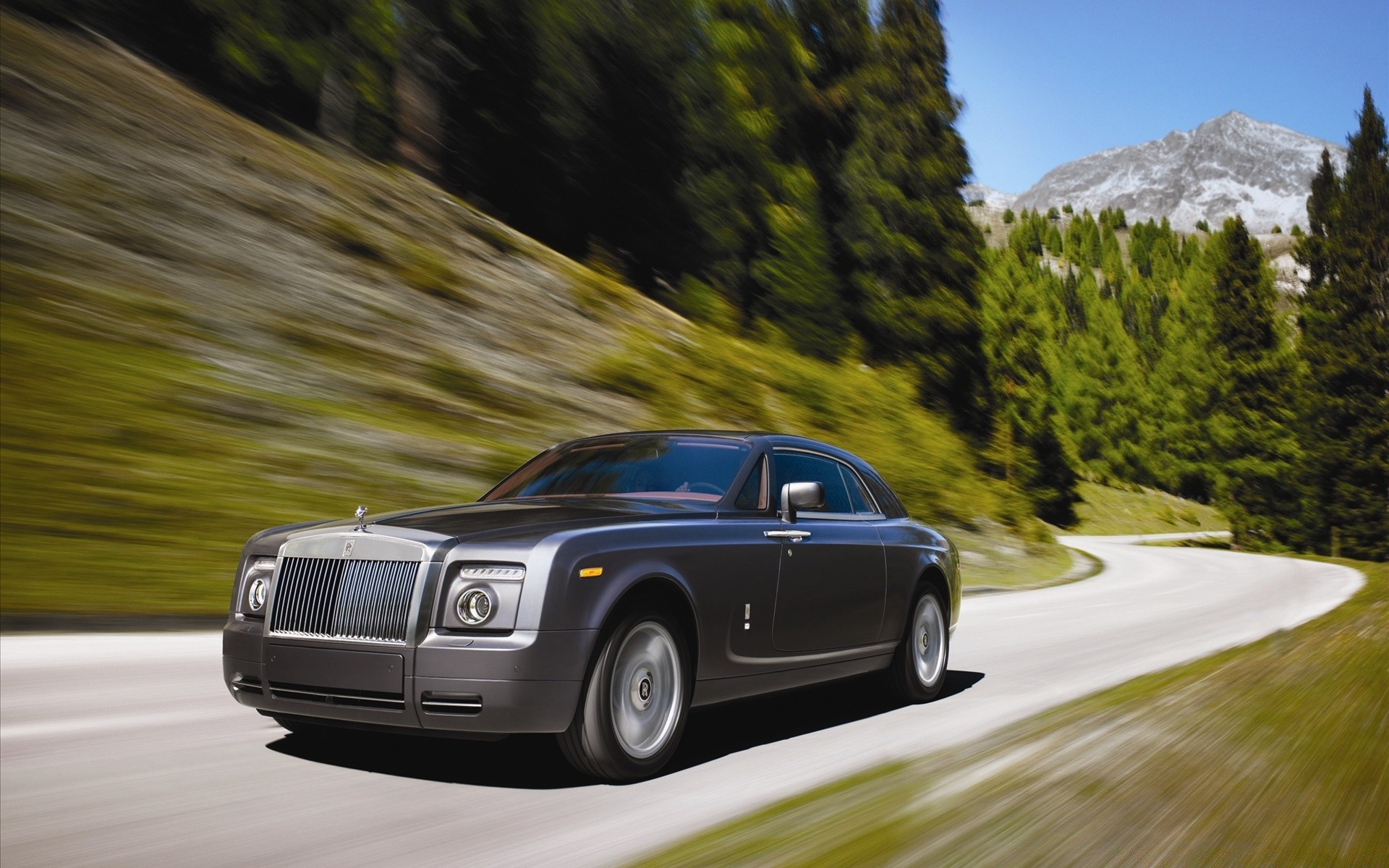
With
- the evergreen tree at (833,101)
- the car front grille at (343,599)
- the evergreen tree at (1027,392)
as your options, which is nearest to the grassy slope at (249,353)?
the car front grille at (343,599)

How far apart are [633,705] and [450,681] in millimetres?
904

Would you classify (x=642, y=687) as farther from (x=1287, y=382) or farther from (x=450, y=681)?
(x=1287, y=382)

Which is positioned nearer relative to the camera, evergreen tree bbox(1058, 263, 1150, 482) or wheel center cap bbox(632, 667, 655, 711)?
wheel center cap bbox(632, 667, 655, 711)

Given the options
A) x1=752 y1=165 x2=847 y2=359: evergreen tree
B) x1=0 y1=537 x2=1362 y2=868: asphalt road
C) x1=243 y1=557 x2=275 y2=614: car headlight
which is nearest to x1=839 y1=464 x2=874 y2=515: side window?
x1=0 y1=537 x2=1362 y2=868: asphalt road

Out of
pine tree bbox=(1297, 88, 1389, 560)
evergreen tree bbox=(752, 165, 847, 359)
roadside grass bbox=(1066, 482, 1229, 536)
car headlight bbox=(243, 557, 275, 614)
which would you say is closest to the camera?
car headlight bbox=(243, 557, 275, 614)

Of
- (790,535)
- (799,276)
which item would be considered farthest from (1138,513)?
(790,535)

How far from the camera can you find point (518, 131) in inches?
1272

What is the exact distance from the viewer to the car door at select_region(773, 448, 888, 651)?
6633mm

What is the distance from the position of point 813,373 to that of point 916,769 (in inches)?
1019

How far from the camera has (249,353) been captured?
16875mm

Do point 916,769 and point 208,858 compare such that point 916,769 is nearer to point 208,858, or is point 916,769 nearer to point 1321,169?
point 208,858

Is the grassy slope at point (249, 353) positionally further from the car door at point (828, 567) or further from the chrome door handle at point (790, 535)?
the chrome door handle at point (790, 535)

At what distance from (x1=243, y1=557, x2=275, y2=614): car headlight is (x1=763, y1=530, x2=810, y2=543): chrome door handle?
7.84 ft

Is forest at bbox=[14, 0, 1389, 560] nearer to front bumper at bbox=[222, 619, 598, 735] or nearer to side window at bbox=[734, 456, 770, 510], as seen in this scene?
side window at bbox=[734, 456, 770, 510]
